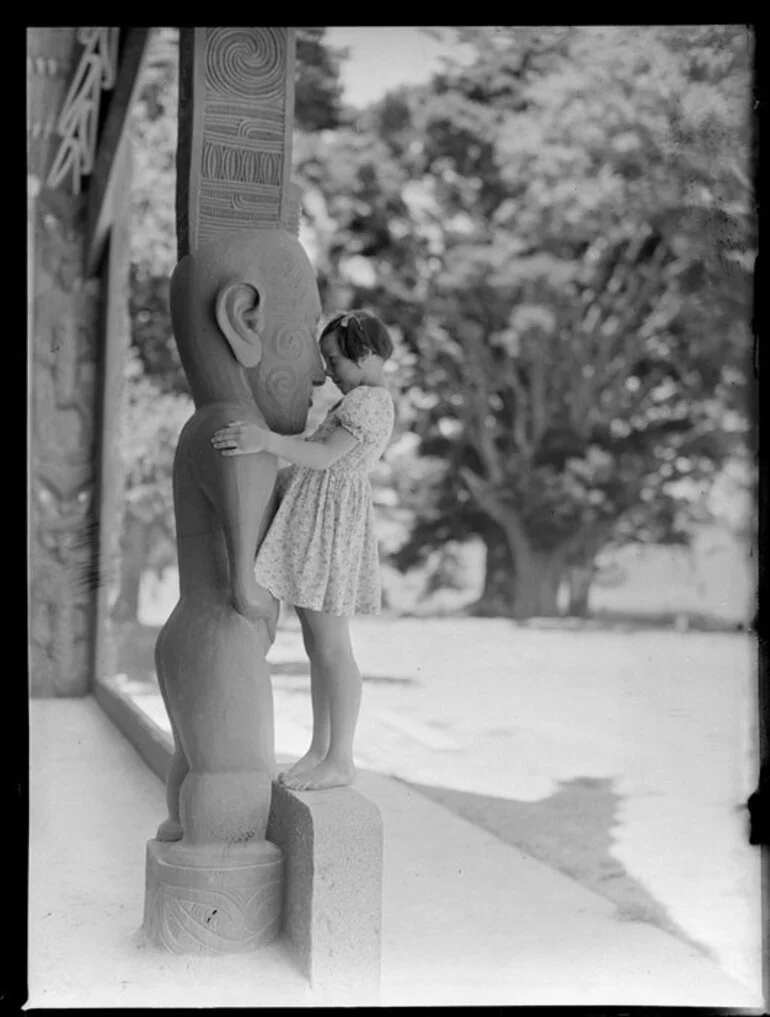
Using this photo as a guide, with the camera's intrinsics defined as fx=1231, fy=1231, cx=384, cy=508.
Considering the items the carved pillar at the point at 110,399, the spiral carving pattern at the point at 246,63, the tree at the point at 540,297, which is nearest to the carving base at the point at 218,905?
the spiral carving pattern at the point at 246,63

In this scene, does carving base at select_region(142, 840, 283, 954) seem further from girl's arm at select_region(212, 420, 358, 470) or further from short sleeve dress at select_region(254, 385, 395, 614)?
girl's arm at select_region(212, 420, 358, 470)

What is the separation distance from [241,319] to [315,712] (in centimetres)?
87

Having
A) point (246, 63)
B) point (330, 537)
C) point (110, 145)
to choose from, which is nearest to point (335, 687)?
point (330, 537)

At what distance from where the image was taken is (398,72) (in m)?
10.7

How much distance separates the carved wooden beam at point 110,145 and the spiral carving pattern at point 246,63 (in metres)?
1.82

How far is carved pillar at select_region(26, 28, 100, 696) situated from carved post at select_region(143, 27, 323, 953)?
3989 mm

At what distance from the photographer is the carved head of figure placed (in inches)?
105

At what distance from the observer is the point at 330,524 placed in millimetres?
2604

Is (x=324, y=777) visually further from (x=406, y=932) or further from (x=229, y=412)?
(x=229, y=412)

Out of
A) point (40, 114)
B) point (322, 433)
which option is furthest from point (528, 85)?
point (322, 433)

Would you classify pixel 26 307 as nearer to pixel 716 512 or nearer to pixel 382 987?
pixel 382 987

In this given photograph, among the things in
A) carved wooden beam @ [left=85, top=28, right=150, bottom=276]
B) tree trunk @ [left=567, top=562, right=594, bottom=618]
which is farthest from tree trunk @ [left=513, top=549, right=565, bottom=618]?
carved wooden beam @ [left=85, top=28, right=150, bottom=276]

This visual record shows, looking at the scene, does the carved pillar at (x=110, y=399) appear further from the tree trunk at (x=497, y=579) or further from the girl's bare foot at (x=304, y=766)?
the tree trunk at (x=497, y=579)

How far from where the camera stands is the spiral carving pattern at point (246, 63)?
2.66 meters
